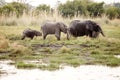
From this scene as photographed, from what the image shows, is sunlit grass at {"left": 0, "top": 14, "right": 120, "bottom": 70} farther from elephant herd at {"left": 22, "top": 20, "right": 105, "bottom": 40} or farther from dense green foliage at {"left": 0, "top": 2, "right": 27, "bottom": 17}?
dense green foliage at {"left": 0, "top": 2, "right": 27, "bottom": 17}

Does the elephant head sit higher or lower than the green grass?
higher

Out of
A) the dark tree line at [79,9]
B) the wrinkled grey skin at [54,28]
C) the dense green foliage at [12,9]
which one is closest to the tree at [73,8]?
the dark tree line at [79,9]

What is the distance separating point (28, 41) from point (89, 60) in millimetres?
4989

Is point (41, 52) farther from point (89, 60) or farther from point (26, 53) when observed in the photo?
point (89, 60)

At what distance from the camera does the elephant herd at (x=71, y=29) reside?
651 inches

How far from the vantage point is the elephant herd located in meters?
16.5

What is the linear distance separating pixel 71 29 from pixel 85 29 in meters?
0.72

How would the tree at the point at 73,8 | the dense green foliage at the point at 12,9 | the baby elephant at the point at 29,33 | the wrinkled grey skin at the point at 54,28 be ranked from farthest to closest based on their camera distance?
the tree at the point at 73,8 → the dense green foliage at the point at 12,9 → the baby elephant at the point at 29,33 → the wrinkled grey skin at the point at 54,28

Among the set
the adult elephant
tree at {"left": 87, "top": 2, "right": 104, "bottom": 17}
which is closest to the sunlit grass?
the adult elephant

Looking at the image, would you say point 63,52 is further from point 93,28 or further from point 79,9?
point 79,9

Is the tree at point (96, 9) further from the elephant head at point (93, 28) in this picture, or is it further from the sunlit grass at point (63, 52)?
the sunlit grass at point (63, 52)

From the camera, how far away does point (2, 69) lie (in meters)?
9.95

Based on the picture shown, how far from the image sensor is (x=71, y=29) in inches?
699

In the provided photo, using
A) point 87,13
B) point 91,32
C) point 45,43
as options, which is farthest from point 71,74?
point 87,13
